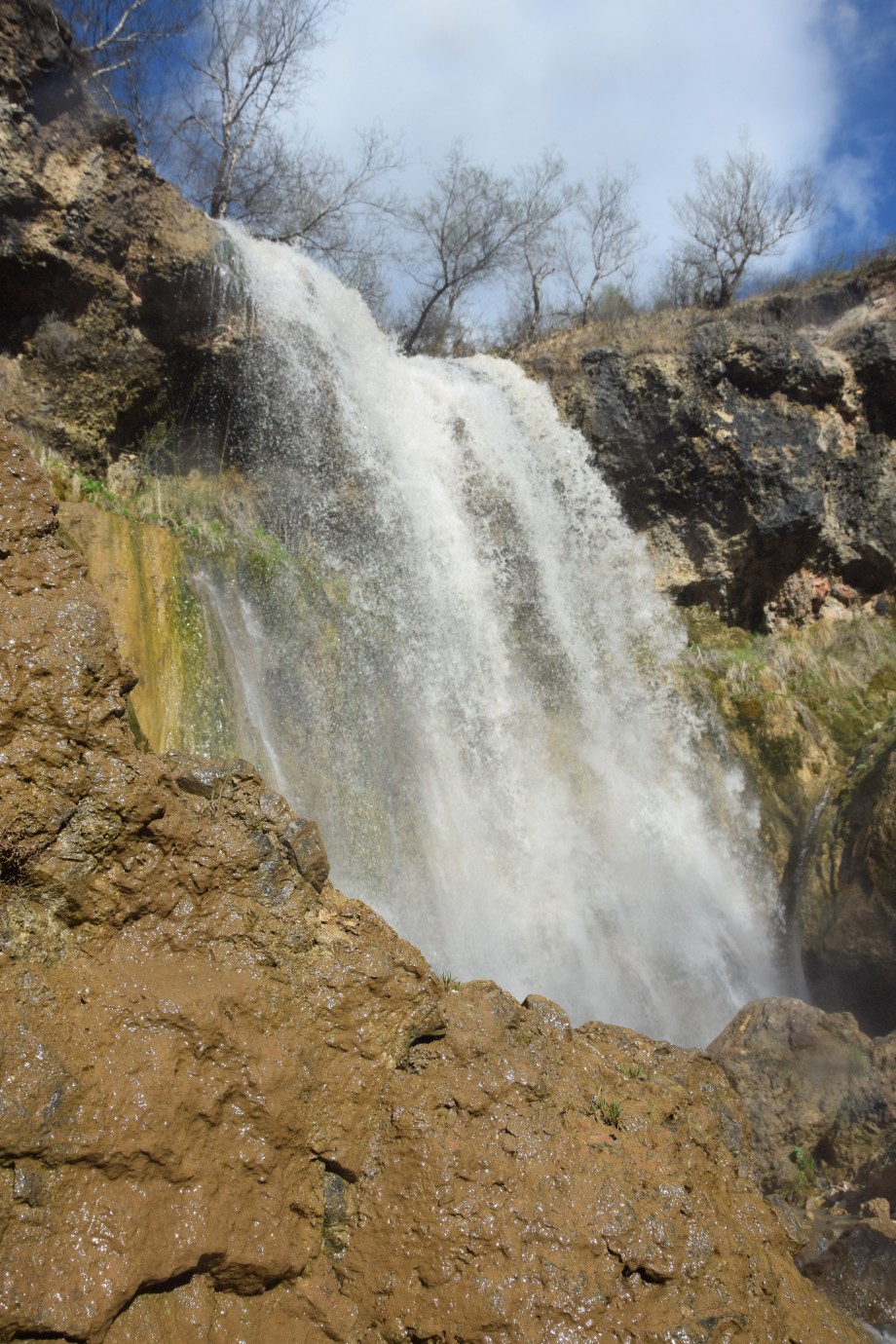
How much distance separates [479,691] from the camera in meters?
8.41

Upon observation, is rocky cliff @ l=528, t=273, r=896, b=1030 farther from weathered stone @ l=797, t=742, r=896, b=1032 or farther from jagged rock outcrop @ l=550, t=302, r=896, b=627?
weathered stone @ l=797, t=742, r=896, b=1032

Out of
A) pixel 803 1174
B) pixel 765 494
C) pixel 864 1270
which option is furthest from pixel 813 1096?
pixel 765 494

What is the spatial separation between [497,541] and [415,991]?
7.15 metres

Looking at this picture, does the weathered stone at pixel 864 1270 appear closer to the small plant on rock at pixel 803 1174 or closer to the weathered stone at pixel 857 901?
the small plant on rock at pixel 803 1174

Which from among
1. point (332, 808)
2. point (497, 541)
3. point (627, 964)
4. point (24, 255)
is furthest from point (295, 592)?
point (627, 964)

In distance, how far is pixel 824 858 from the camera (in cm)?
702

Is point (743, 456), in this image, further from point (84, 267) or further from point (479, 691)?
point (84, 267)

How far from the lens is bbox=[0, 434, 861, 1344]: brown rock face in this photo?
2.29 m

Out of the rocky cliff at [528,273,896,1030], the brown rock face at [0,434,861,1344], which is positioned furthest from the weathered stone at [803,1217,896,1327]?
the rocky cliff at [528,273,896,1030]

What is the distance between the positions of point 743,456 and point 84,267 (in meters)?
7.93

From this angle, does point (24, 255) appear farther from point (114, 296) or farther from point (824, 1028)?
point (824, 1028)

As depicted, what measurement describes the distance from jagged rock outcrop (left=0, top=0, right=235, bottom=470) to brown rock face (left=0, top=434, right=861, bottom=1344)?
511 centimetres

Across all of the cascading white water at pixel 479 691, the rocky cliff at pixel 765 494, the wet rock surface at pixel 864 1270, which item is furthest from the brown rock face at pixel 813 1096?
the rocky cliff at pixel 765 494

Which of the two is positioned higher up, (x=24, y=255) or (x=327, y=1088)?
(x=24, y=255)
